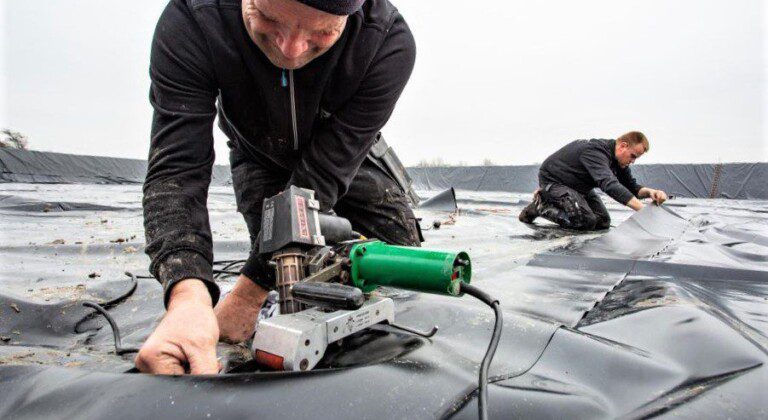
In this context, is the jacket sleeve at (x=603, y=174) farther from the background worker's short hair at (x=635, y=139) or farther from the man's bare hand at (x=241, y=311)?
the man's bare hand at (x=241, y=311)

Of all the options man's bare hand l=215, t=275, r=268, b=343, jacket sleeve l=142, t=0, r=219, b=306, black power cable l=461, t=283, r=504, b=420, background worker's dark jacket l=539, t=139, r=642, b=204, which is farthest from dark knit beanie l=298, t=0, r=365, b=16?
background worker's dark jacket l=539, t=139, r=642, b=204

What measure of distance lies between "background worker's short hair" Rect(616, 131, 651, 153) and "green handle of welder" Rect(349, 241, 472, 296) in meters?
3.72

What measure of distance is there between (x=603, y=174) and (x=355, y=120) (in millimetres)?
3159

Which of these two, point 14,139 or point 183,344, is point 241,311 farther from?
point 14,139

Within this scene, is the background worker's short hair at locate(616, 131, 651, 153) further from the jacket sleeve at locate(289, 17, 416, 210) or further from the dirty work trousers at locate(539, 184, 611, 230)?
the jacket sleeve at locate(289, 17, 416, 210)

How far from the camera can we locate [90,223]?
3.28 metres

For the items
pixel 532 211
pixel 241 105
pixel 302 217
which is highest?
pixel 241 105

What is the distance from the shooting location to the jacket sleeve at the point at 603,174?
3.52 metres

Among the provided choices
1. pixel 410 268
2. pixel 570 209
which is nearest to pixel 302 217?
pixel 410 268

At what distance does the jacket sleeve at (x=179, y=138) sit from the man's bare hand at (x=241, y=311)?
0.60 feet

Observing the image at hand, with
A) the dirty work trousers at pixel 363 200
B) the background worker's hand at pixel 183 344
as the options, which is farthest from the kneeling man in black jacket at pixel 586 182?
the background worker's hand at pixel 183 344

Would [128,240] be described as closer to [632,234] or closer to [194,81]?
[194,81]

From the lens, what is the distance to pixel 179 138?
3.43 ft

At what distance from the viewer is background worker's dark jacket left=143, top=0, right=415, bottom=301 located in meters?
0.99
